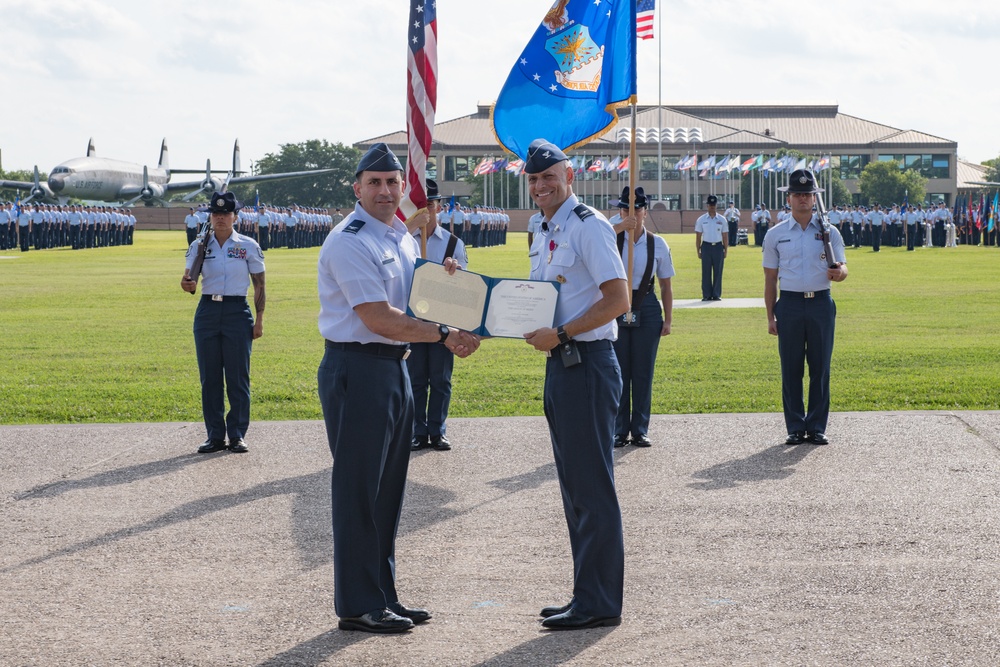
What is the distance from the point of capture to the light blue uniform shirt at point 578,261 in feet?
17.3

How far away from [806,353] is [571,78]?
334cm

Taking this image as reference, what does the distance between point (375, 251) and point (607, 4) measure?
137 inches

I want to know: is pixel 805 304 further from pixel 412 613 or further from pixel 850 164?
pixel 850 164

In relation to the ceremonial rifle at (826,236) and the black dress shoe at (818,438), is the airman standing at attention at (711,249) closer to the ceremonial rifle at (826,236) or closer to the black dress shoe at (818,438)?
the ceremonial rifle at (826,236)

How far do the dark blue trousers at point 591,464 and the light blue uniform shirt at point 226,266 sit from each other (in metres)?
5.20

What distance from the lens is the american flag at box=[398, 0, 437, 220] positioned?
263 inches

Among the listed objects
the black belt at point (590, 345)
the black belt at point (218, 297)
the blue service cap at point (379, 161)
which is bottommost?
the black belt at point (218, 297)

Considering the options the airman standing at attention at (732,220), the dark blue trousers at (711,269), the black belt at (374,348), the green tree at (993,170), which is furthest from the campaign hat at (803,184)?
the green tree at (993,170)

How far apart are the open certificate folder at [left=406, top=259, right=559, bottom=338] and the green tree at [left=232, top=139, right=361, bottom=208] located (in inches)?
4838

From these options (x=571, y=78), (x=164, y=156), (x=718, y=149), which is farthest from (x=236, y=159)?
(x=571, y=78)

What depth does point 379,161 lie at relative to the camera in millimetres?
5395

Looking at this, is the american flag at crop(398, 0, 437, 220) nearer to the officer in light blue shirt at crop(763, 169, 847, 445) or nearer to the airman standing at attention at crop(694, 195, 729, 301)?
the officer in light blue shirt at crop(763, 169, 847, 445)

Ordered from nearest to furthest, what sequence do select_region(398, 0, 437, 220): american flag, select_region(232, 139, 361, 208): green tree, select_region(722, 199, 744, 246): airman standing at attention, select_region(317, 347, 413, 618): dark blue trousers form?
select_region(317, 347, 413, 618): dark blue trousers, select_region(398, 0, 437, 220): american flag, select_region(722, 199, 744, 246): airman standing at attention, select_region(232, 139, 361, 208): green tree

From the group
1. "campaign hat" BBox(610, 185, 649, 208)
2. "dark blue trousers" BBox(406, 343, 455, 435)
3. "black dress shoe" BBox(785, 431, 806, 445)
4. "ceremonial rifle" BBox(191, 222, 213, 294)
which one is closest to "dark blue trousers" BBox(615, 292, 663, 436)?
"campaign hat" BBox(610, 185, 649, 208)
